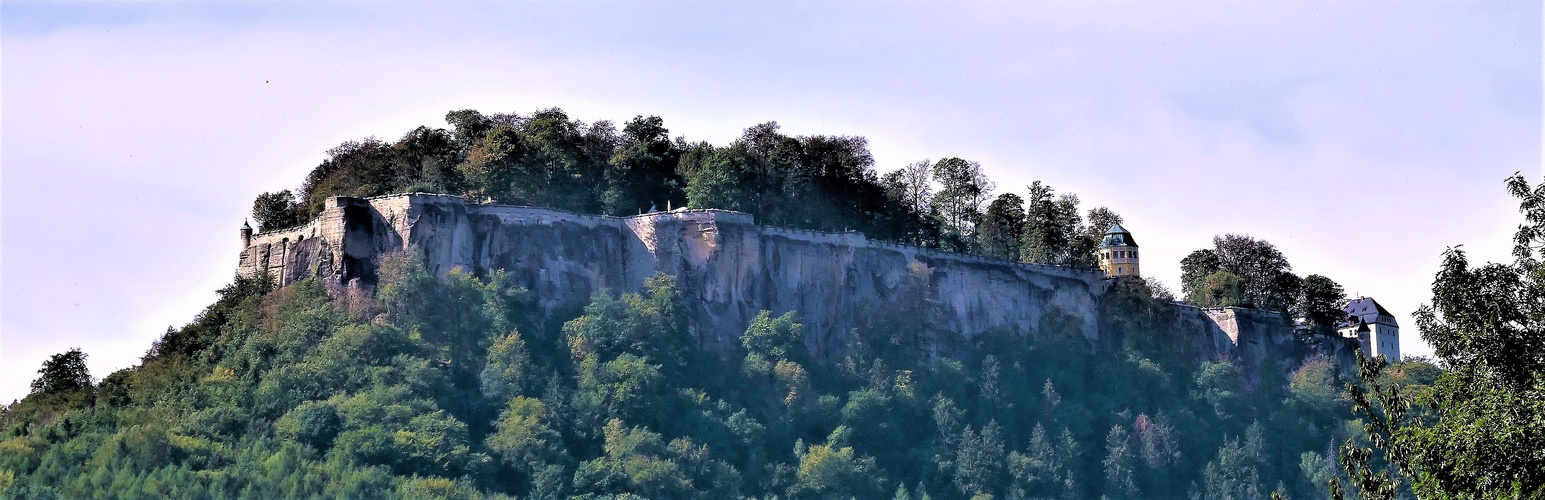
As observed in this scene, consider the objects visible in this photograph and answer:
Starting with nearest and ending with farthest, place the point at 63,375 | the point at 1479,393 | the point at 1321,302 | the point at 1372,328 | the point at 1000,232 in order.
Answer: the point at 1479,393 → the point at 63,375 → the point at 1000,232 → the point at 1321,302 → the point at 1372,328

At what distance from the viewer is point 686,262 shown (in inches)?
3469

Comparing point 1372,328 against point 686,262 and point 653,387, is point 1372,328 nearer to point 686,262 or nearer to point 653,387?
point 686,262

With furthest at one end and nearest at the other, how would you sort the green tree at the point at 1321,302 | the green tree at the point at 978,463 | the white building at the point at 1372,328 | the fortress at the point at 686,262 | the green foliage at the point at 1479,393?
the white building at the point at 1372,328 → the green tree at the point at 1321,302 → the green tree at the point at 978,463 → the fortress at the point at 686,262 → the green foliage at the point at 1479,393

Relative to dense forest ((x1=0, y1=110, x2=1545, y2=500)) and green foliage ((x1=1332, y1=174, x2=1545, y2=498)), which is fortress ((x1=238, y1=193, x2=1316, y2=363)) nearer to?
dense forest ((x1=0, y1=110, x2=1545, y2=500))

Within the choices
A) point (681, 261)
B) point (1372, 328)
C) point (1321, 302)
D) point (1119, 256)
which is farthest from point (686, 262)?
point (1372, 328)

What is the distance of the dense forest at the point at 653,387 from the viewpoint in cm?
7750

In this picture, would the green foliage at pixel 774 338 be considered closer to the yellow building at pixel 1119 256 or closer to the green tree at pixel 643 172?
the green tree at pixel 643 172

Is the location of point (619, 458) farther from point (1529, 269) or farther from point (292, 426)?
point (1529, 269)

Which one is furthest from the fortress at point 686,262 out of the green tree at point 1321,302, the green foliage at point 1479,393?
the green foliage at point 1479,393

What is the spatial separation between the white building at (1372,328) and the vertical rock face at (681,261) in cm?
2409

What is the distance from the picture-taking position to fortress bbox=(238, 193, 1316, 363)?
3302 inches

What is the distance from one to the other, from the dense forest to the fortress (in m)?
1.06

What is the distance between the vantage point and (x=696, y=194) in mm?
90500

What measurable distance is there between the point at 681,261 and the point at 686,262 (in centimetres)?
23
